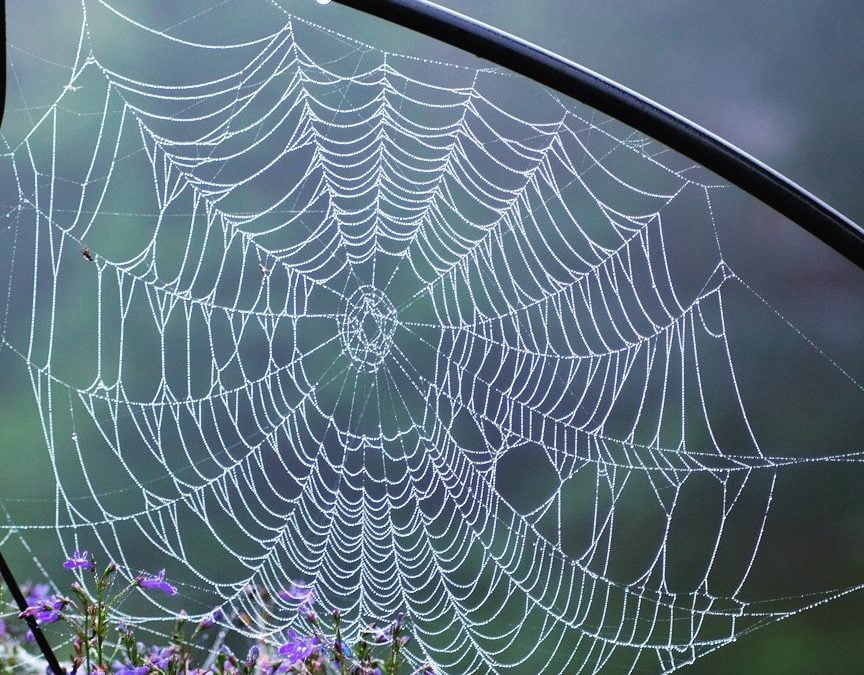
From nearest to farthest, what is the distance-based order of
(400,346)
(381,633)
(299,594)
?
(381,633)
(299,594)
(400,346)

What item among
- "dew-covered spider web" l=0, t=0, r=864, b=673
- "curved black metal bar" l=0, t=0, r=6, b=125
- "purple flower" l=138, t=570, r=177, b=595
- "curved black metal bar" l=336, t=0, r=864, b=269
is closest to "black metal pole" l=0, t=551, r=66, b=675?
"purple flower" l=138, t=570, r=177, b=595

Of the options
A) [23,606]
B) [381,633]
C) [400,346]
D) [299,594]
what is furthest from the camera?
[400,346]

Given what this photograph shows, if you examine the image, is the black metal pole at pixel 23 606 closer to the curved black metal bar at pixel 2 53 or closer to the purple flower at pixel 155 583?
the purple flower at pixel 155 583

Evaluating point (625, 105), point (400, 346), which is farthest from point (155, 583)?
point (400, 346)

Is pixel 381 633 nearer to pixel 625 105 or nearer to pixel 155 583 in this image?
pixel 155 583

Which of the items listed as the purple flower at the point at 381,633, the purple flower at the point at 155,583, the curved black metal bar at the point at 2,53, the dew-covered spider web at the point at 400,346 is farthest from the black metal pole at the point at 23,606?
the dew-covered spider web at the point at 400,346

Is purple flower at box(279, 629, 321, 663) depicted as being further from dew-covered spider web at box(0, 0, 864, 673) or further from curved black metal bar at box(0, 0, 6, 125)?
dew-covered spider web at box(0, 0, 864, 673)

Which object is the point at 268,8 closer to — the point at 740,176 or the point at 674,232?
the point at 674,232
